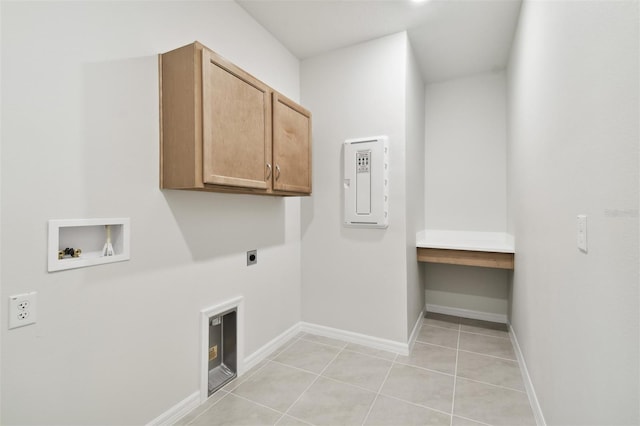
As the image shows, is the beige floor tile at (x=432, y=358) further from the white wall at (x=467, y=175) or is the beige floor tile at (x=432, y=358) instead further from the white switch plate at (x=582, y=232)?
the white switch plate at (x=582, y=232)

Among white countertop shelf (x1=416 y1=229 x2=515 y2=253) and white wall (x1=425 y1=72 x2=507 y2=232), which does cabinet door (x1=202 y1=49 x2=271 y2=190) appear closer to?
white countertop shelf (x1=416 y1=229 x2=515 y2=253)

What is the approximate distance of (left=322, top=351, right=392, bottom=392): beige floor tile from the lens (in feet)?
6.98

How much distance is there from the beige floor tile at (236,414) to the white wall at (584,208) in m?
1.48

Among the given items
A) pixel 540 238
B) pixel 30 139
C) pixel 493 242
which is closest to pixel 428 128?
pixel 493 242

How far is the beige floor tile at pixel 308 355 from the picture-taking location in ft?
7.68

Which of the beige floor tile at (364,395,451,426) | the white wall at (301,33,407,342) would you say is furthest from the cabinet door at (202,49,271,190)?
the beige floor tile at (364,395,451,426)

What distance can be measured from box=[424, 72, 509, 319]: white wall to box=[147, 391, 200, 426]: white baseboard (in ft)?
8.77

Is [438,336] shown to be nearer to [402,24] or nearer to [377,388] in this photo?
[377,388]

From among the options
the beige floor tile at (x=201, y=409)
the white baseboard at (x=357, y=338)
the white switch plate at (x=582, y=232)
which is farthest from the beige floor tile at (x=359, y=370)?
the white switch plate at (x=582, y=232)

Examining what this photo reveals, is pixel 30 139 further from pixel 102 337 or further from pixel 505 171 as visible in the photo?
pixel 505 171

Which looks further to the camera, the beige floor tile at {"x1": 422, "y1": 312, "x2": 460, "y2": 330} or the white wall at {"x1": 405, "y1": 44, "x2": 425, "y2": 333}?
the beige floor tile at {"x1": 422, "y1": 312, "x2": 460, "y2": 330}

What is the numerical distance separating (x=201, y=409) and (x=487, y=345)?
2.36 meters

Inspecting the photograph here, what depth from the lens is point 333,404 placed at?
1.88m

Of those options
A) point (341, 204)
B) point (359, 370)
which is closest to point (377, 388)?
point (359, 370)
